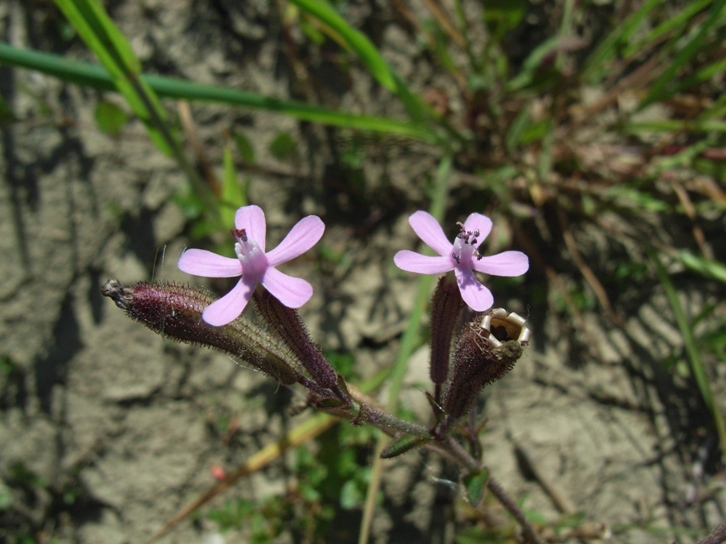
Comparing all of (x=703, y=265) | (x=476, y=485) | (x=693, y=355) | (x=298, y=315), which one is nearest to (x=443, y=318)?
(x=298, y=315)

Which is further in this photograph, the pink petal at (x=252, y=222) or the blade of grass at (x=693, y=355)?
the blade of grass at (x=693, y=355)

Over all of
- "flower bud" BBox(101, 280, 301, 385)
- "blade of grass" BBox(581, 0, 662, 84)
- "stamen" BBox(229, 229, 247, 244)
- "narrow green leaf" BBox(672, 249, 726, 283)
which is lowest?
"flower bud" BBox(101, 280, 301, 385)

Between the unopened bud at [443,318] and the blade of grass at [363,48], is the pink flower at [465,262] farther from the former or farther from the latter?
the blade of grass at [363,48]

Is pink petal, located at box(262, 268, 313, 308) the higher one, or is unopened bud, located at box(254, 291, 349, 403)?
pink petal, located at box(262, 268, 313, 308)

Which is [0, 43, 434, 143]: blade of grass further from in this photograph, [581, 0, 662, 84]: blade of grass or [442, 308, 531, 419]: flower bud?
[442, 308, 531, 419]: flower bud

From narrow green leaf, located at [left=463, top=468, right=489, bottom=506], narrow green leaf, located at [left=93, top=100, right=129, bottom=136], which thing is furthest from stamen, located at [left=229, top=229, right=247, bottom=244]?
narrow green leaf, located at [left=93, top=100, right=129, bottom=136]

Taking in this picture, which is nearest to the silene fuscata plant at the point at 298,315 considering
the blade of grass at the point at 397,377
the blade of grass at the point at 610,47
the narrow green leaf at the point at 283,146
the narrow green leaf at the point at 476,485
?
the narrow green leaf at the point at 476,485

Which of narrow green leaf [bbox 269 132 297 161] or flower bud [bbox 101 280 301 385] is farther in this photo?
narrow green leaf [bbox 269 132 297 161]

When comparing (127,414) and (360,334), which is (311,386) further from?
(127,414)

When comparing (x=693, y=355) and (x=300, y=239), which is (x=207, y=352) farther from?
(x=693, y=355)
